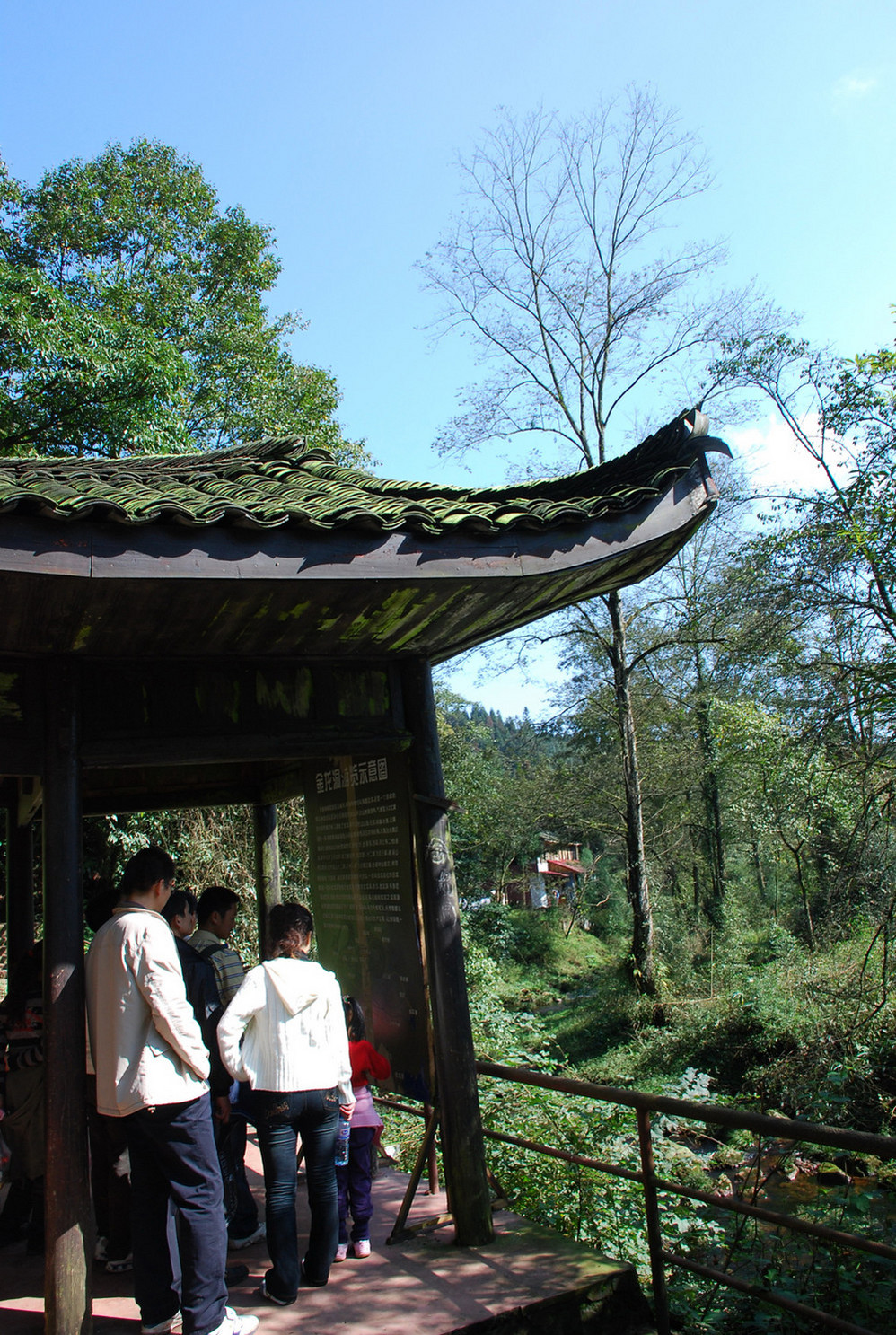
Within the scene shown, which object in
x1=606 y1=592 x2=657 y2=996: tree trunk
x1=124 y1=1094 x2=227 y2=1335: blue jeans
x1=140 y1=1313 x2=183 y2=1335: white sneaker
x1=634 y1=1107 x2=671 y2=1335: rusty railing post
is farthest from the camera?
x1=606 y1=592 x2=657 y2=996: tree trunk

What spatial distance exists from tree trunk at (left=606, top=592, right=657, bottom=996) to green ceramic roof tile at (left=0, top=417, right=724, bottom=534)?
15.3 metres

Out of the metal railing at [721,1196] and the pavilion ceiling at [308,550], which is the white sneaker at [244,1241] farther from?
the pavilion ceiling at [308,550]

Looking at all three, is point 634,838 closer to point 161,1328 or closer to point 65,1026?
point 161,1328

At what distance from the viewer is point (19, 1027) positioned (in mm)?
3785

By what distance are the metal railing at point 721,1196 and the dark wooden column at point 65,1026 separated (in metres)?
1.75

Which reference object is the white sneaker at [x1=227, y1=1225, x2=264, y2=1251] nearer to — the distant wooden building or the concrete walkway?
the concrete walkway

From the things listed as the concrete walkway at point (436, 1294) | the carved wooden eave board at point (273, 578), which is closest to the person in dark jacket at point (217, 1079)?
the concrete walkway at point (436, 1294)

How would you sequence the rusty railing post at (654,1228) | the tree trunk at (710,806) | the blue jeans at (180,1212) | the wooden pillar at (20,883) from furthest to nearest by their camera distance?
1. the tree trunk at (710,806)
2. the wooden pillar at (20,883)
3. the rusty railing post at (654,1228)
4. the blue jeans at (180,1212)

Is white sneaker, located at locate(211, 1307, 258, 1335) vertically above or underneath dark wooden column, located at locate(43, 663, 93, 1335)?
underneath

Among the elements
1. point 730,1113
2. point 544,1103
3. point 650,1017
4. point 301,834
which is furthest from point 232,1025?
point 650,1017

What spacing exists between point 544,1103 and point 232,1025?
3.50 meters

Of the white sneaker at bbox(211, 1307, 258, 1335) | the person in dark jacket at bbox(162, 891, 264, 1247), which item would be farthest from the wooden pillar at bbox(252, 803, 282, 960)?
the white sneaker at bbox(211, 1307, 258, 1335)

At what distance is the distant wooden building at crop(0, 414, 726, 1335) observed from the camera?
8.57 ft

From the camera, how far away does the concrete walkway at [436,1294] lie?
311 centimetres
